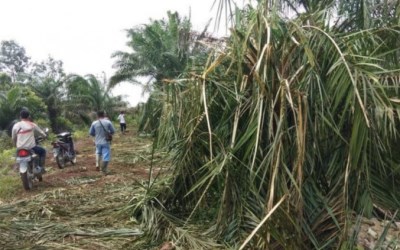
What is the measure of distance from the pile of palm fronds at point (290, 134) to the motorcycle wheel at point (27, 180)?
3902mm

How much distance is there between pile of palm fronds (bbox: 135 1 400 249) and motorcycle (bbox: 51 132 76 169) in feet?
21.4

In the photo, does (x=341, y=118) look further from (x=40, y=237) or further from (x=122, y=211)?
(x=40, y=237)

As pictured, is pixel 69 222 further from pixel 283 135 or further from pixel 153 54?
pixel 153 54

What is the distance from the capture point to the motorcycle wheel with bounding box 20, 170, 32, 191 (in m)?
8.31

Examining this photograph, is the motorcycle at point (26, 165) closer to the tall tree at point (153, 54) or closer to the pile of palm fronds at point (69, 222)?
the pile of palm fronds at point (69, 222)

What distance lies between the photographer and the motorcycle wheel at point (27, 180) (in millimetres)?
8307

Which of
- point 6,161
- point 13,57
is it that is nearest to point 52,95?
point 6,161

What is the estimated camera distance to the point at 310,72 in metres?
4.55

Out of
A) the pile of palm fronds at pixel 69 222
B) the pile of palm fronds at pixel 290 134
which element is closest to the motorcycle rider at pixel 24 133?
the pile of palm fronds at pixel 69 222

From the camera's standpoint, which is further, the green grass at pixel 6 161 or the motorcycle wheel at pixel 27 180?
the green grass at pixel 6 161

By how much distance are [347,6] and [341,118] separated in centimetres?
201

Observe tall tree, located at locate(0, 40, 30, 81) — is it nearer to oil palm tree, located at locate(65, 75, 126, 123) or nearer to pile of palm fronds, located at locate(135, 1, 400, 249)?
oil palm tree, located at locate(65, 75, 126, 123)

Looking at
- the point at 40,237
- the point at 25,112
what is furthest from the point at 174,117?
the point at 25,112

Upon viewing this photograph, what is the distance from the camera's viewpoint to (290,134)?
4508 millimetres
